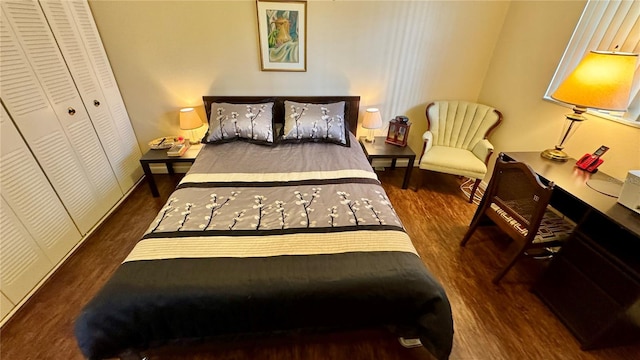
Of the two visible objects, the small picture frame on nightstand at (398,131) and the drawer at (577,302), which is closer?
the drawer at (577,302)

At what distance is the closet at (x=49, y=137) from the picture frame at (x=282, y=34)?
1.39 m

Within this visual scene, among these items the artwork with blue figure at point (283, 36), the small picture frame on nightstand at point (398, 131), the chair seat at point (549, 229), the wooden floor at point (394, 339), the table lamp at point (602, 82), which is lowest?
the wooden floor at point (394, 339)

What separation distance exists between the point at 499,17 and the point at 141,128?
12.1 feet

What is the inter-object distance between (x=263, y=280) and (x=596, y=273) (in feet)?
5.49

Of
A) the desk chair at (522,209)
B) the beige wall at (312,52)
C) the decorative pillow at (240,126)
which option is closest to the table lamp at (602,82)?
the desk chair at (522,209)

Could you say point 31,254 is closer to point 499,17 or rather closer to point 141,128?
point 141,128

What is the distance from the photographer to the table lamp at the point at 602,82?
4.59 feet

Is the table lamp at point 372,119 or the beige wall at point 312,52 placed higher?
the beige wall at point 312,52

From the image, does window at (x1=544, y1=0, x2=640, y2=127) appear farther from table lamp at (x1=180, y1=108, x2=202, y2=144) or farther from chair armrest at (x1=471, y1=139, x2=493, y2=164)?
table lamp at (x1=180, y1=108, x2=202, y2=144)

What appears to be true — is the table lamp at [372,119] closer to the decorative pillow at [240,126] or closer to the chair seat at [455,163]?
the chair seat at [455,163]

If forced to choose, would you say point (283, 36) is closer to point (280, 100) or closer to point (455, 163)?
point (280, 100)

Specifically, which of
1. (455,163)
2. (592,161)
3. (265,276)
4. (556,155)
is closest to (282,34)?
(455,163)

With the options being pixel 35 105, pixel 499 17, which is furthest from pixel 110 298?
pixel 499 17

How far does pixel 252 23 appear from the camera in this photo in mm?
2318
